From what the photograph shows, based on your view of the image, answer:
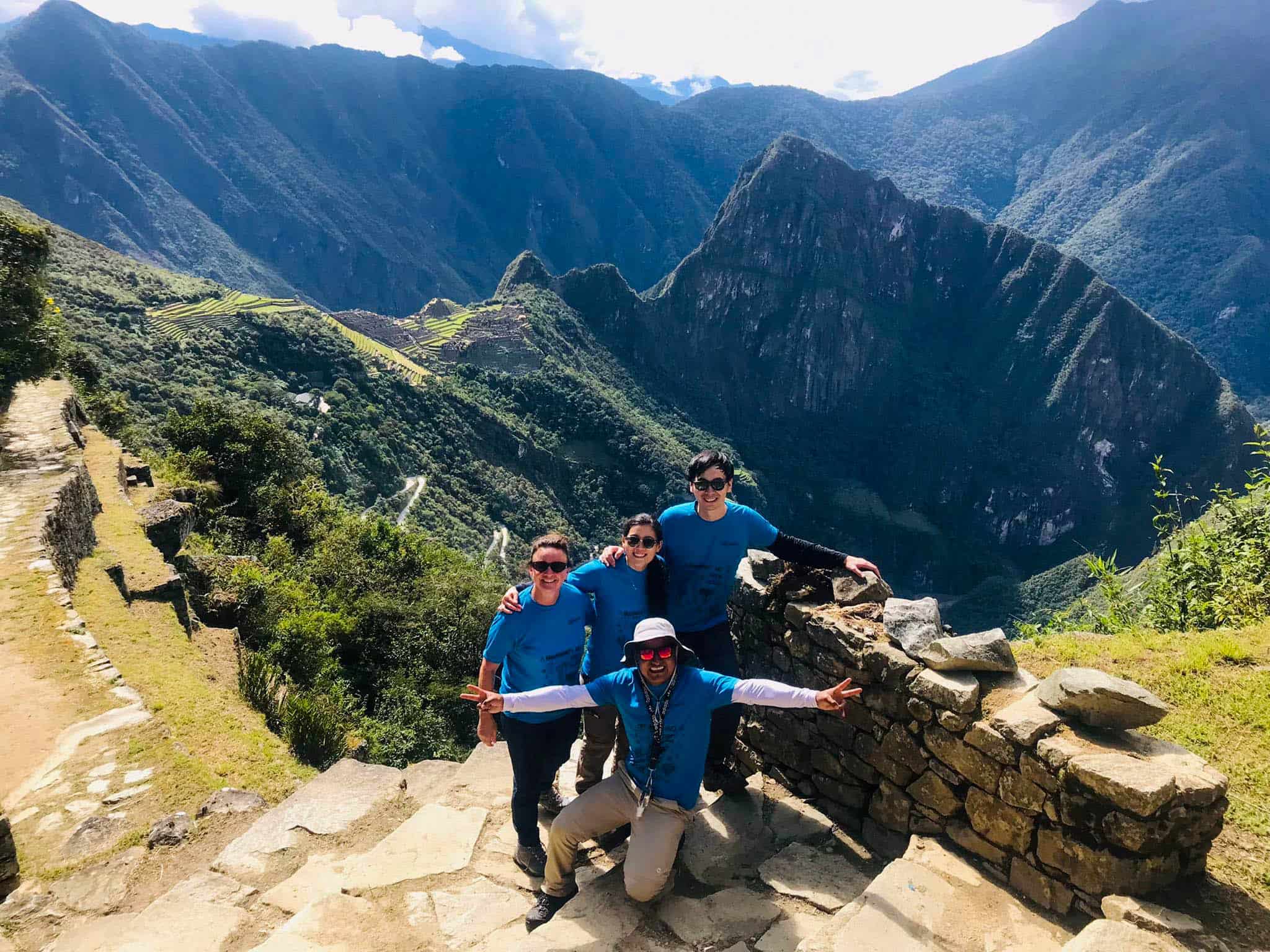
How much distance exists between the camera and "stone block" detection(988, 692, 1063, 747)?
3721mm

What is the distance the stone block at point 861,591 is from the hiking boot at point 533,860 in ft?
9.13

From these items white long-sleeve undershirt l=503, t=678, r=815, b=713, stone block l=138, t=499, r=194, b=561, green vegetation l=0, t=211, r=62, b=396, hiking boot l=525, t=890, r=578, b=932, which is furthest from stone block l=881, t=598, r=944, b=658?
green vegetation l=0, t=211, r=62, b=396

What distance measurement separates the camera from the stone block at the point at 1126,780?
127 inches

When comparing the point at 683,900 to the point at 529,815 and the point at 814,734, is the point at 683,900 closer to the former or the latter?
the point at 529,815

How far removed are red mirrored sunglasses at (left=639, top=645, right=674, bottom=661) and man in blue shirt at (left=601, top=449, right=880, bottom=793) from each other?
99 centimetres

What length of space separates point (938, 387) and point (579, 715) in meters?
152

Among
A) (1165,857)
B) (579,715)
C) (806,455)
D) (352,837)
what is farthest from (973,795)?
(806,455)

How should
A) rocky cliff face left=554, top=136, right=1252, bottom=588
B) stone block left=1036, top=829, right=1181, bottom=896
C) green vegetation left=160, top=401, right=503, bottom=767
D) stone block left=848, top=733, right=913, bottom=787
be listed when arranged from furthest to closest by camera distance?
rocky cliff face left=554, top=136, right=1252, bottom=588 → green vegetation left=160, top=401, right=503, bottom=767 → stone block left=848, top=733, right=913, bottom=787 → stone block left=1036, top=829, right=1181, bottom=896

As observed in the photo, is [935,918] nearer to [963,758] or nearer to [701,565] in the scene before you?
[963,758]

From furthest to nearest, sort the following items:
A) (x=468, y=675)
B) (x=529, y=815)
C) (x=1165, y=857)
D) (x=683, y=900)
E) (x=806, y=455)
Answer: (x=806, y=455) < (x=468, y=675) < (x=529, y=815) < (x=683, y=900) < (x=1165, y=857)

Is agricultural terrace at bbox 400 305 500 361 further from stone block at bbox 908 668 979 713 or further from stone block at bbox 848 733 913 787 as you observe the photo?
stone block at bbox 908 668 979 713

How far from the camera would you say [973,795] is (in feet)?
13.3

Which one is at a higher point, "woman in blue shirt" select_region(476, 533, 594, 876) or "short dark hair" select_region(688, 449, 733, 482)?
"short dark hair" select_region(688, 449, 733, 482)

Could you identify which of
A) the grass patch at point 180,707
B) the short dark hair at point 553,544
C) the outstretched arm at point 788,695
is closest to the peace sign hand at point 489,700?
the short dark hair at point 553,544
